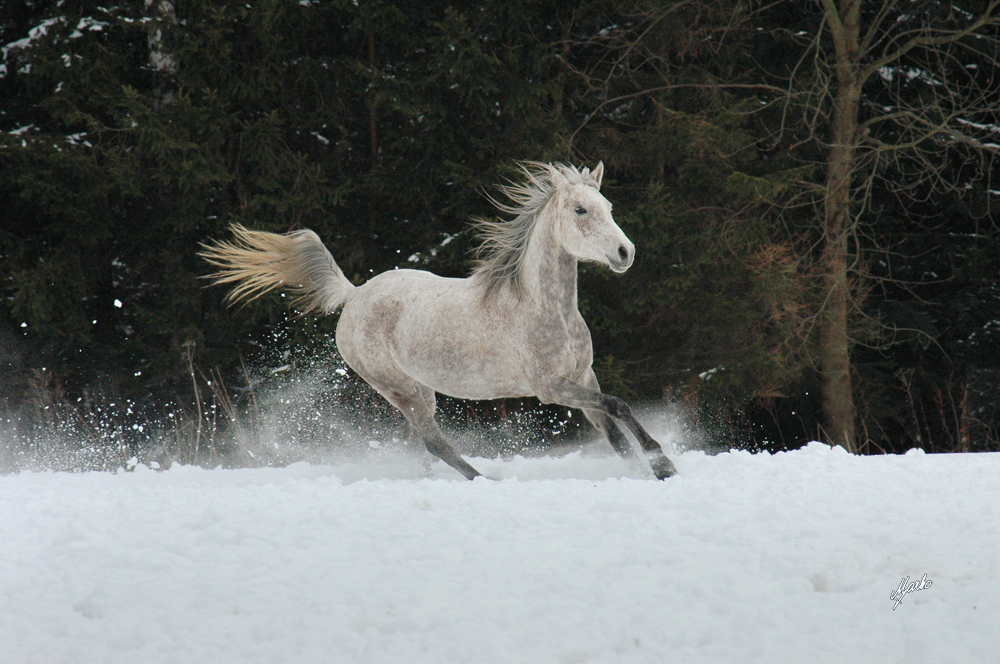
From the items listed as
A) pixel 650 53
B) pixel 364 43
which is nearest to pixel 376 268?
pixel 364 43

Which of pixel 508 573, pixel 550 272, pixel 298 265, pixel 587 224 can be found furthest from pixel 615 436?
pixel 298 265

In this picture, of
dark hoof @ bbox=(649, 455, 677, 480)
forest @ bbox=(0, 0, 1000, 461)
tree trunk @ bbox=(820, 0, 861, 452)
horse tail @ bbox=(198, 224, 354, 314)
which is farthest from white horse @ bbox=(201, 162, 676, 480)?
tree trunk @ bbox=(820, 0, 861, 452)

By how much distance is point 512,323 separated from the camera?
16.4 ft

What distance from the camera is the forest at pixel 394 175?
31.1 ft

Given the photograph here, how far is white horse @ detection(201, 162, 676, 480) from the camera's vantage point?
189 inches

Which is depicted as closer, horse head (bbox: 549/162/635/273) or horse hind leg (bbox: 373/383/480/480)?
horse head (bbox: 549/162/635/273)

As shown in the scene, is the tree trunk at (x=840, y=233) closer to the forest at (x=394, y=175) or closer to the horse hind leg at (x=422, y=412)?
the forest at (x=394, y=175)

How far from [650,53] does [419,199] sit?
10.8 ft

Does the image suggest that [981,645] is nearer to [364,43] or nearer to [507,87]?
[507,87]

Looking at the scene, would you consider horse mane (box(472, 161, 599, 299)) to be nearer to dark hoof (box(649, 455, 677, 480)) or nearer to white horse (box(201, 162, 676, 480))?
white horse (box(201, 162, 676, 480))

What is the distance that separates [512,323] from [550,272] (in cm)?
37

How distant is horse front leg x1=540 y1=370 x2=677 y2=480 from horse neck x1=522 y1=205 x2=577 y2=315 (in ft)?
1.47

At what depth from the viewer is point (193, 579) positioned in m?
2.97

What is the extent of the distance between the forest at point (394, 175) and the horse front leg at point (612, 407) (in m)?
4.53
